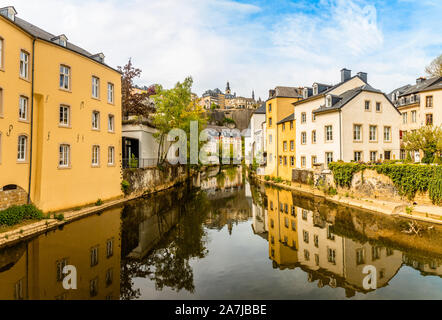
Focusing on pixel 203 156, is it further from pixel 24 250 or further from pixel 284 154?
pixel 24 250

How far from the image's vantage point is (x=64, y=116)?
16.5m

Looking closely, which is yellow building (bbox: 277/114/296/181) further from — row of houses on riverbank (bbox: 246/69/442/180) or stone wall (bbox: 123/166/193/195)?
stone wall (bbox: 123/166/193/195)

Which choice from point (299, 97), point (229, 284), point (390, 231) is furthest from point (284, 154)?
point (229, 284)

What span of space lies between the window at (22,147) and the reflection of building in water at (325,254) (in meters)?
13.8

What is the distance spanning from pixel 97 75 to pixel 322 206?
1978 centimetres

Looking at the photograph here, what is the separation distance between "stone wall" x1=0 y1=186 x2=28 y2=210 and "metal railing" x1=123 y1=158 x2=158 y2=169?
10197mm

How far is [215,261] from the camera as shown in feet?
33.1

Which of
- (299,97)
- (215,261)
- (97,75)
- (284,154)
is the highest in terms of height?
(299,97)

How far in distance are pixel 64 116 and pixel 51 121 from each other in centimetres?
133

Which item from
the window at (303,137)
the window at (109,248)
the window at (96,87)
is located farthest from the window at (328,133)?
the window at (109,248)

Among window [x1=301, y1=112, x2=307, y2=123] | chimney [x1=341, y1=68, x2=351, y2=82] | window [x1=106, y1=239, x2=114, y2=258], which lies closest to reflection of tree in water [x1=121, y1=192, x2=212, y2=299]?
window [x1=106, y1=239, x2=114, y2=258]

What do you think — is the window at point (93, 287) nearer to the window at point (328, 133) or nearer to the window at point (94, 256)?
the window at point (94, 256)

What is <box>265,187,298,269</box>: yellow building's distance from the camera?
33.7 feet

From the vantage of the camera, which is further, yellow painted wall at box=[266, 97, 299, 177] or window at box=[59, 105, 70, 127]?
yellow painted wall at box=[266, 97, 299, 177]
